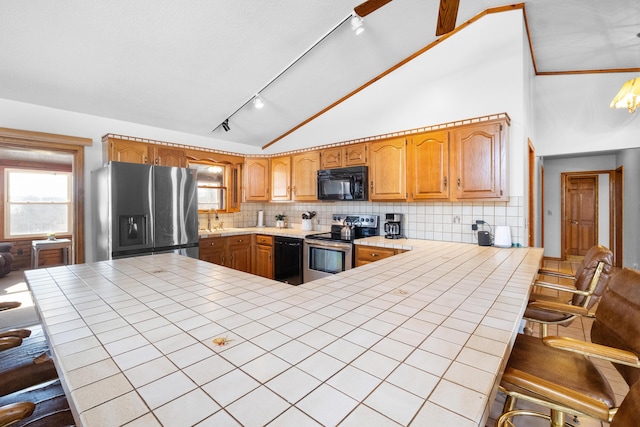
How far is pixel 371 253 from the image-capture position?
3.23 meters

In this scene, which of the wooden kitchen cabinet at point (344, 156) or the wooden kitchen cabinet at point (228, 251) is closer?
the wooden kitchen cabinet at point (344, 156)

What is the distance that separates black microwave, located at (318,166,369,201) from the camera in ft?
12.0

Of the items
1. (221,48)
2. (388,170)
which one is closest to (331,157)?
(388,170)

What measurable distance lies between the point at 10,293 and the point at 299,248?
13.1ft

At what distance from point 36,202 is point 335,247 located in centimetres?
614

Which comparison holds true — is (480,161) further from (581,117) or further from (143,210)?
(143,210)

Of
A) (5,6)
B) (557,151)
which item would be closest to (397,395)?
(5,6)

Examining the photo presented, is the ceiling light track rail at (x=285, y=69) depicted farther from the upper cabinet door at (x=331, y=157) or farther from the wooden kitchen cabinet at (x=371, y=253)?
the wooden kitchen cabinet at (x=371, y=253)

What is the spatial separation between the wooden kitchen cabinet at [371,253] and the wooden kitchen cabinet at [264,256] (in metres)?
1.55

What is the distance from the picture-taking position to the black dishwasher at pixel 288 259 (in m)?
3.98

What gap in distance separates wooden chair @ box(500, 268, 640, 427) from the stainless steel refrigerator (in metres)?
3.54

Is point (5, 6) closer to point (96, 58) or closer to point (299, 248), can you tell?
point (96, 58)

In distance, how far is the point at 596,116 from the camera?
162 inches

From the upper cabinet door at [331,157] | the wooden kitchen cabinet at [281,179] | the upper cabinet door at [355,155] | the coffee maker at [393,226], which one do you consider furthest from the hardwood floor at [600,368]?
the wooden kitchen cabinet at [281,179]
